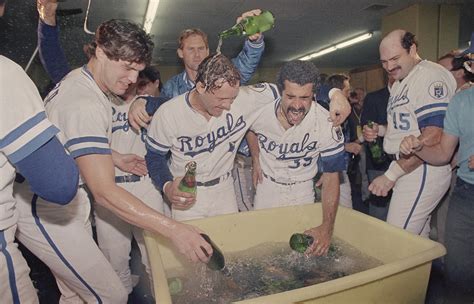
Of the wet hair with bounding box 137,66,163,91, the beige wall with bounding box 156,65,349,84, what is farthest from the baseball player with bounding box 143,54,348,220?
the beige wall with bounding box 156,65,349,84

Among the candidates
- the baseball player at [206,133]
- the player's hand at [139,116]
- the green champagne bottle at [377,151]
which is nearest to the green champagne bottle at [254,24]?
the baseball player at [206,133]

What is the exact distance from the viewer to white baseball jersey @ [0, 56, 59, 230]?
3.50 feet

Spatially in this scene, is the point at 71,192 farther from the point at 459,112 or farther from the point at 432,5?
the point at 432,5

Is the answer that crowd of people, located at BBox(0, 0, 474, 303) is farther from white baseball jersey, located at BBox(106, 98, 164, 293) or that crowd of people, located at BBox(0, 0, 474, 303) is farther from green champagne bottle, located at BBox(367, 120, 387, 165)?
green champagne bottle, located at BBox(367, 120, 387, 165)

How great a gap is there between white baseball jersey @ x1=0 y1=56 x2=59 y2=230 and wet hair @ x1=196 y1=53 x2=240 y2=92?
3.64 feet

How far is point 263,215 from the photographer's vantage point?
89.0 inches

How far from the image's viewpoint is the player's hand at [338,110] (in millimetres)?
2213

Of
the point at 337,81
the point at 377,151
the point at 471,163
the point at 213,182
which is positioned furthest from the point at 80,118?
the point at 337,81

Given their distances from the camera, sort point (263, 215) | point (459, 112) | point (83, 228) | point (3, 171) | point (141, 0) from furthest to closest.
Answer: point (141, 0)
point (263, 215)
point (459, 112)
point (83, 228)
point (3, 171)

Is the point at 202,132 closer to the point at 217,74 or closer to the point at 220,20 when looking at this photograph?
the point at 217,74

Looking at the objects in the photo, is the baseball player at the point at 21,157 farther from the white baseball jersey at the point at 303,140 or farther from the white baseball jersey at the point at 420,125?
the white baseball jersey at the point at 420,125

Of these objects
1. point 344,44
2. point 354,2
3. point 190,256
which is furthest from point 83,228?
point 344,44

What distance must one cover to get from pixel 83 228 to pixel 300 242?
1161 millimetres

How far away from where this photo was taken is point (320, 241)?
210cm
